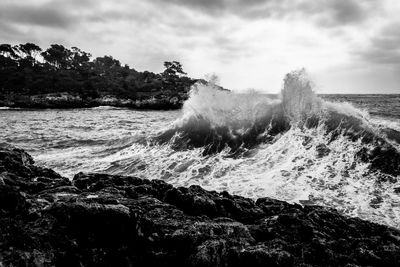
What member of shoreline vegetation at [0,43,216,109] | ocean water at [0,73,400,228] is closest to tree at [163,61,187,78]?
shoreline vegetation at [0,43,216,109]

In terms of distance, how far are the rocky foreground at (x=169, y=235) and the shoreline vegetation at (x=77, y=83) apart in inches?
1881

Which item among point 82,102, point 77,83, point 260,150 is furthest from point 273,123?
point 77,83

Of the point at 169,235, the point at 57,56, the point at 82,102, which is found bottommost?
the point at 169,235

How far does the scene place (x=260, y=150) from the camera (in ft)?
43.7

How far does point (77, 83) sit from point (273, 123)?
67.9 metres

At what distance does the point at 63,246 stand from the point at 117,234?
63 centimetres

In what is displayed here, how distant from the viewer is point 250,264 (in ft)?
13.9

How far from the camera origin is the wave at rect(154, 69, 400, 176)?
12.3 meters

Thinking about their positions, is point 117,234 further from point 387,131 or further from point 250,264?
point 387,131

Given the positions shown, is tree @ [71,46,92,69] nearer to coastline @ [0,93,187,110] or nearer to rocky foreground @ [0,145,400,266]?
coastline @ [0,93,187,110]

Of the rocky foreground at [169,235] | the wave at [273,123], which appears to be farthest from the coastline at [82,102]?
the rocky foreground at [169,235]

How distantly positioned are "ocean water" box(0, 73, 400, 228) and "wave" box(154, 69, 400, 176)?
0.04 m

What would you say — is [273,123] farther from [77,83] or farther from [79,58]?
[79,58]

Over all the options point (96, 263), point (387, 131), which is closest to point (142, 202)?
point (96, 263)
